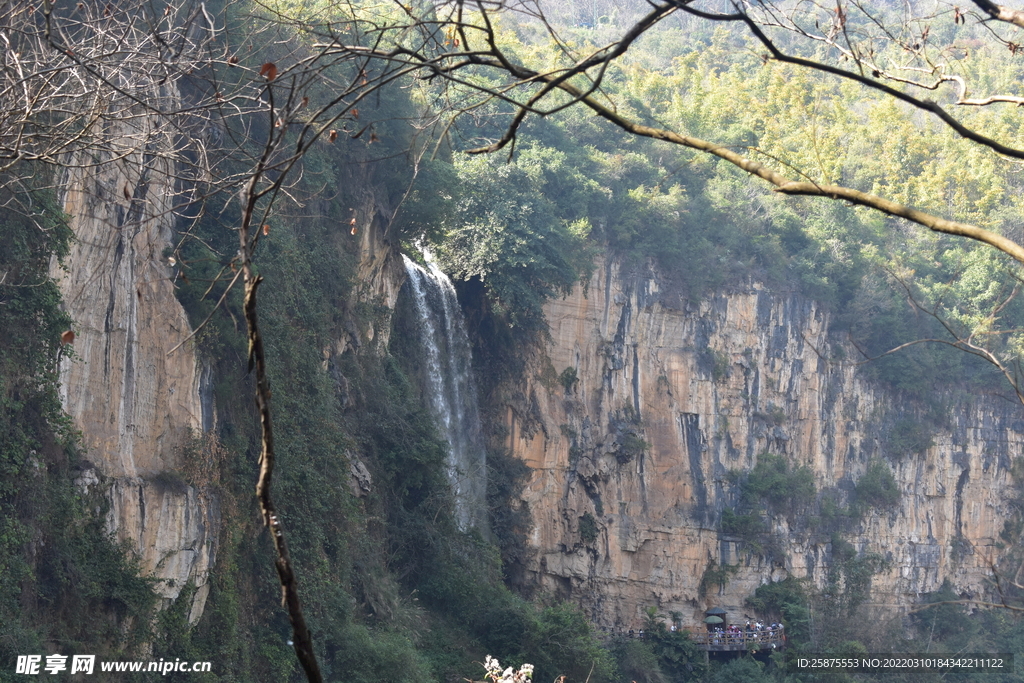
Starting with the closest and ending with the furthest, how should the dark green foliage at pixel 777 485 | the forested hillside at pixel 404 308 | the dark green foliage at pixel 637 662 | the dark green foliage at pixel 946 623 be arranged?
the forested hillside at pixel 404 308
the dark green foliage at pixel 637 662
the dark green foliage at pixel 777 485
the dark green foliage at pixel 946 623

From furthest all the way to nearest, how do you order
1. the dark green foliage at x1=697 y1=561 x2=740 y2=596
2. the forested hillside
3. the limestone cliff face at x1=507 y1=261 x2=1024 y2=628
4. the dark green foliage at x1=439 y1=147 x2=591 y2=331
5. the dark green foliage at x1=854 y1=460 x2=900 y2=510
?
the dark green foliage at x1=854 y1=460 x2=900 y2=510, the dark green foliage at x1=697 y1=561 x2=740 y2=596, the limestone cliff face at x1=507 y1=261 x2=1024 y2=628, the dark green foliage at x1=439 y1=147 x2=591 y2=331, the forested hillside

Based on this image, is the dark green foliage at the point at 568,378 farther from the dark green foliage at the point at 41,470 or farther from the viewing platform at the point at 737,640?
the dark green foliage at the point at 41,470

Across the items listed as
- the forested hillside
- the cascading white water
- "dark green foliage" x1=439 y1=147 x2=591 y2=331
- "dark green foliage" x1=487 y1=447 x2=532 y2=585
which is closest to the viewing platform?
the forested hillside

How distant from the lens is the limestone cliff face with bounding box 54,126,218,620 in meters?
9.79

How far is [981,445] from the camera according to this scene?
95.4 ft

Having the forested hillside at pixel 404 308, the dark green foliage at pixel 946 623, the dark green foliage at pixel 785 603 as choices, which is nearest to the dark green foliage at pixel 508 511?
the forested hillside at pixel 404 308

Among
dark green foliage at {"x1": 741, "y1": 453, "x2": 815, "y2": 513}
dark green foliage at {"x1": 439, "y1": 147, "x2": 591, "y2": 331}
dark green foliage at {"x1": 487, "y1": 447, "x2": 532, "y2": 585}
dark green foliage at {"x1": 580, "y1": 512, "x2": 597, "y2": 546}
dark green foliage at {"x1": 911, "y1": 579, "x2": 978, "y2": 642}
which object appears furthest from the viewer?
dark green foliage at {"x1": 911, "y1": 579, "x2": 978, "y2": 642}

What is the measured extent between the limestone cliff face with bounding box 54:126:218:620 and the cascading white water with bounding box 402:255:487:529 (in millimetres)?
7507

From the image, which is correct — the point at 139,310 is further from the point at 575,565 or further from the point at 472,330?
the point at 575,565

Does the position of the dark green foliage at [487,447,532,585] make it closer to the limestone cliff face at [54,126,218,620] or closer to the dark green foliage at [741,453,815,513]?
the dark green foliage at [741,453,815,513]

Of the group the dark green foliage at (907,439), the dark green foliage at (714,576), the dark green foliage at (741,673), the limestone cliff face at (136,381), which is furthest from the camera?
the dark green foliage at (907,439)

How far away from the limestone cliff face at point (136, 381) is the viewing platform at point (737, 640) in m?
13.9

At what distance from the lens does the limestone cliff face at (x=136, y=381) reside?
9.79 m

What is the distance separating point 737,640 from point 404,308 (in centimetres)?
1059
